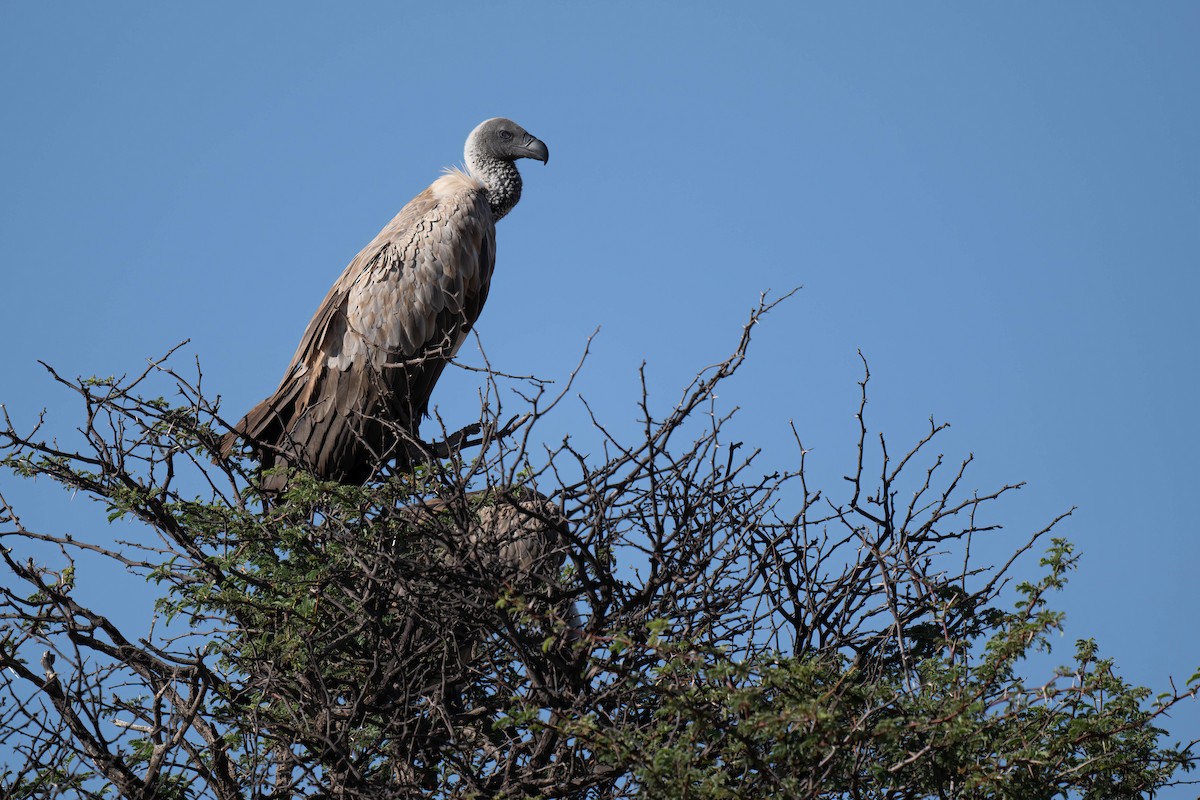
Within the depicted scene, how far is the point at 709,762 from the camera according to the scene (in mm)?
3395

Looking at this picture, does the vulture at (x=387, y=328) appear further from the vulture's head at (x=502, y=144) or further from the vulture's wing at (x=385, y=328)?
the vulture's head at (x=502, y=144)

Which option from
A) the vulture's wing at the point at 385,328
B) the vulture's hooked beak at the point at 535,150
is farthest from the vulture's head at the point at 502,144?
the vulture's wing at the point at 385,328

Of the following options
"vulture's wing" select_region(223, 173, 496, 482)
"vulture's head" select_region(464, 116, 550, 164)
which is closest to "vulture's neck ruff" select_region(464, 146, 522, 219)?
"vulture's head" select_region(464, 116, 550, 164)

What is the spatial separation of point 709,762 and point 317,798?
150 centimetres

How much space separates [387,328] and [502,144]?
1.89m

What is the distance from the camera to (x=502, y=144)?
8789mm

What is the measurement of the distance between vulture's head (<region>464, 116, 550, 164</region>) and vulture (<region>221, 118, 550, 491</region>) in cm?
27

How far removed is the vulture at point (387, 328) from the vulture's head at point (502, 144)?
0.88ft

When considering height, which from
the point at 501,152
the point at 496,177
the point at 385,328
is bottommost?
the point at 385,328

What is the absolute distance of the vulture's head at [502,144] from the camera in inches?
345

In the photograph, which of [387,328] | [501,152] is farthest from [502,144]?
[387,328]

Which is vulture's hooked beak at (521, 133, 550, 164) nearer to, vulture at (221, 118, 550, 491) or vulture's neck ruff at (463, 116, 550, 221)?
vulture's neck ruff at (463, 116, 550, 221)

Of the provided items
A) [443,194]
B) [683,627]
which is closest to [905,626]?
[683,627]

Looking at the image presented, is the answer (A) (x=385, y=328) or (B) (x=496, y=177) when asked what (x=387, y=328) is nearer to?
(A) (x=385, y=328)
